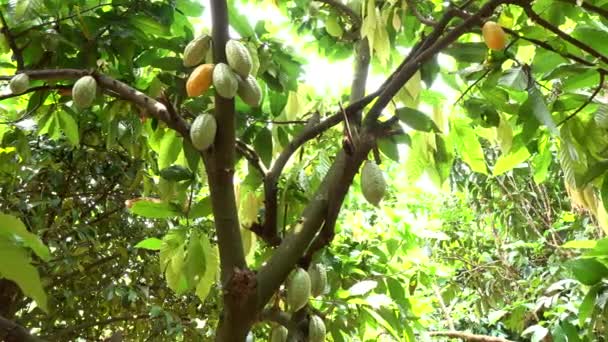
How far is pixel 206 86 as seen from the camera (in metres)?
0.94

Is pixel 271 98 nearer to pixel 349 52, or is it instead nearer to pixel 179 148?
pixel 179 148

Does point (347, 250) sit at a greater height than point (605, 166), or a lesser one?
greater

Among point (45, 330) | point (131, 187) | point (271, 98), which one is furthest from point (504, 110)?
point (45, 330)

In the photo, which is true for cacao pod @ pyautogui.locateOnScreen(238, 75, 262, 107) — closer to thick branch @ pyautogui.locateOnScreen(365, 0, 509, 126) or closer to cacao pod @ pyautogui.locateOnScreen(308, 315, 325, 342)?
thick branch @ pyautogui.locateOnScreen(365, 0, 509, 126)

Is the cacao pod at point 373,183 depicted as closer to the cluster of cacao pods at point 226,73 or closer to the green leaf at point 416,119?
the green leaf at point 416,119

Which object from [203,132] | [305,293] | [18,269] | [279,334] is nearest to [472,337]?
[279,334]

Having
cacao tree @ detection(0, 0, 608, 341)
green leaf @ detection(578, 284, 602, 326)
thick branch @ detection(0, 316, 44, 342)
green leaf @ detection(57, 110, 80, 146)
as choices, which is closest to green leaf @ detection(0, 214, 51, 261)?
cacao tree @ detection(0, 0, 608, 341)

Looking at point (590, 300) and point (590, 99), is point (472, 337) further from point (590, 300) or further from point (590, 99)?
point (590, 99)

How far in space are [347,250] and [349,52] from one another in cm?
59

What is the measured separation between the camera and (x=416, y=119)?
984 mm

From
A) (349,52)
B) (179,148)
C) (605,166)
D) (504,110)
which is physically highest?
(349,52)

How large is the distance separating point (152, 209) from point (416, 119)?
531mm

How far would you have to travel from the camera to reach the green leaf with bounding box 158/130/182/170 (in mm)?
1230

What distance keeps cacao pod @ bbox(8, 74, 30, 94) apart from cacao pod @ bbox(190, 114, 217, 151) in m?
0.33
